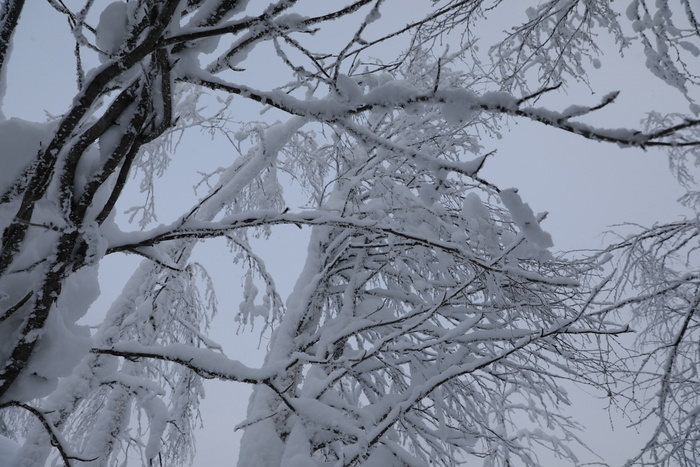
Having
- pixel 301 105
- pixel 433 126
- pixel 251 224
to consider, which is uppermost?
pixel 433 126

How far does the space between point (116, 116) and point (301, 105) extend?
0.51 m

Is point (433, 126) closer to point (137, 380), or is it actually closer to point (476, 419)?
point (476, 419)

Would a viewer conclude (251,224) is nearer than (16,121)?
No

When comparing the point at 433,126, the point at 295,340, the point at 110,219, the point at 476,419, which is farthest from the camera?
the point at 433,126

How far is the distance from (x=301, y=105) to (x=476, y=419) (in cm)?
305

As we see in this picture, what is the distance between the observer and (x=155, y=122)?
3.67 feet

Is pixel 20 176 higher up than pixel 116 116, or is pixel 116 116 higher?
pixel 116 116

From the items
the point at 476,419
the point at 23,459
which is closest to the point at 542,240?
the point at 476,419

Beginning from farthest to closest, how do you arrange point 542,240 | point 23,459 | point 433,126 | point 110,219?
point 433,126
point 23,459
point 110,219
point 542,240

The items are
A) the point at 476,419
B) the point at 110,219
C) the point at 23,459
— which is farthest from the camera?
the point at 476,419

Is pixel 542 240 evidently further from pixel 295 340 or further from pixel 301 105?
pixel 295 340

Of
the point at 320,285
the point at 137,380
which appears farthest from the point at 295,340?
the point at 137,380

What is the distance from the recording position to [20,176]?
3.76 ft

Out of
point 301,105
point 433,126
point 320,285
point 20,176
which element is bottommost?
point 20,176
